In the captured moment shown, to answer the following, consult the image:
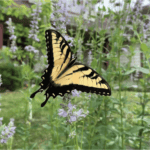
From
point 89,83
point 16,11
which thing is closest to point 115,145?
point 89,83

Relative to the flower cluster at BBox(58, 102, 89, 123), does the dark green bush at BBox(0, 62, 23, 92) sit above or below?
above

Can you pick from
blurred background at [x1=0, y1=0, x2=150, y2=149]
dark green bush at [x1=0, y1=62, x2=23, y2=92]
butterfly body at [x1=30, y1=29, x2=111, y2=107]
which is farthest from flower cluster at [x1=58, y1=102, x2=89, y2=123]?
dark green bush at [x1=0, y1=62, x2=23, y2=92]

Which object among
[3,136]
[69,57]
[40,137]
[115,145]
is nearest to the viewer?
[69,57]

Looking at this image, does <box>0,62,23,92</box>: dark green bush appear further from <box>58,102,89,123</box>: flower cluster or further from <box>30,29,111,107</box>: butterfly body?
<box>58,102,89,123</box>: flower cluster

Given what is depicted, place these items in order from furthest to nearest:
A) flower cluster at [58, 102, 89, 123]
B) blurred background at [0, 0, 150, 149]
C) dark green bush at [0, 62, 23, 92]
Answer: dark green bush at [0, 62, 23, 92] → blurred background at [0, 0, 150, 149] → flower cluster at [58, 102, 89, 123]

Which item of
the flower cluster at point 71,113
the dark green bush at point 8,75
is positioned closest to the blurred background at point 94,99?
the flower cluster at point 71,113

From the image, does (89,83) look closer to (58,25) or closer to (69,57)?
(69,57)

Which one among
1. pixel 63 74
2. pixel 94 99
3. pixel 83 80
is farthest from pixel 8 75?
pixel 83 80

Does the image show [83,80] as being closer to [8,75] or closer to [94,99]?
[94,99]
